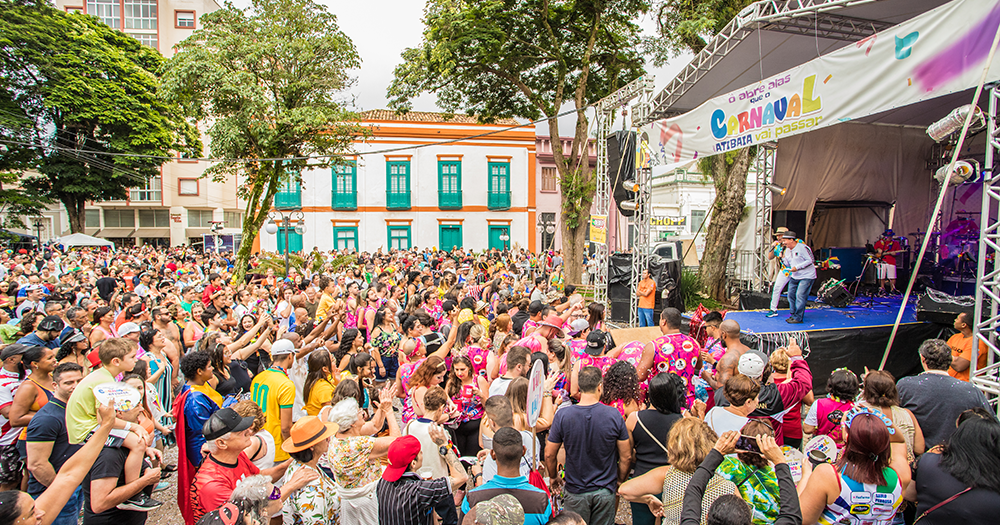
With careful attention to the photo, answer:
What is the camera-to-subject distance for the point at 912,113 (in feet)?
34.2

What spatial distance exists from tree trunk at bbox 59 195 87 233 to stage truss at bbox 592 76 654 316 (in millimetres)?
31160

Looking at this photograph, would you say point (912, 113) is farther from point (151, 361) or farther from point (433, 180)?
point (433, 180)

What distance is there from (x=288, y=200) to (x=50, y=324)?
23.0 meters

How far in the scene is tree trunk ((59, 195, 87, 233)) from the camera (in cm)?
2855

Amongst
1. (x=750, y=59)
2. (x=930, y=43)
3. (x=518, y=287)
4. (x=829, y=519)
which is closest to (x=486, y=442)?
(x=829, y=519)

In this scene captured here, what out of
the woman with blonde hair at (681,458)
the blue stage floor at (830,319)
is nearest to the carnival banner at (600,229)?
the blue stage floor at (830,319)

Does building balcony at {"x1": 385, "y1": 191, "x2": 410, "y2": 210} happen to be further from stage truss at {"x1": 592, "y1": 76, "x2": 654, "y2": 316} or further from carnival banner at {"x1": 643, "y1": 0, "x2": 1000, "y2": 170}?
carnival banner at {"x1": 643, "y1": 0, "x2": 1000, "y2": 170}

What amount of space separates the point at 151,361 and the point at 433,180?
23436 mm

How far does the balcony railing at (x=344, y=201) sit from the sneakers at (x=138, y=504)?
24.9 metres

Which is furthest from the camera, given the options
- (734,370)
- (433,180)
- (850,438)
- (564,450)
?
(433,180)

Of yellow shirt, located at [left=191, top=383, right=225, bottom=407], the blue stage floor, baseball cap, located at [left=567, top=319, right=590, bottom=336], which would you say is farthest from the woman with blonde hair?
the blue stage floor

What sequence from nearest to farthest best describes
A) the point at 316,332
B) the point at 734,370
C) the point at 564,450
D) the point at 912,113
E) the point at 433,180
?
1. the point at 564,450
2. the point at 734,370
3. the point at 316,332
4. the point at 912,113
5. the point at 433,180

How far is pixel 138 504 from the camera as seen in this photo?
2.89m

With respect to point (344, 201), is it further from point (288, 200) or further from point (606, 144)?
point (606, 144)
